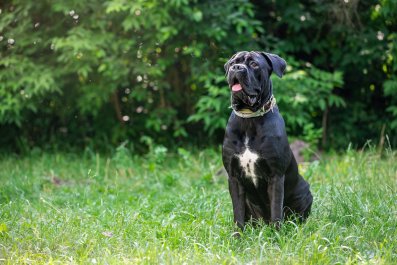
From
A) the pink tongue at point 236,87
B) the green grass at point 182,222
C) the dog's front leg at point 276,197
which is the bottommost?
the green grass at point 182,222

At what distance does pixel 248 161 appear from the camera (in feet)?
13.9

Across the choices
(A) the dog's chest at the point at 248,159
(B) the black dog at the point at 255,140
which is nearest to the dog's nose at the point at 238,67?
(B) the black dog at the point at 255,140

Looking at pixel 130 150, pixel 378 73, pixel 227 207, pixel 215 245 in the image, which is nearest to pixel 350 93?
pixel 378 73

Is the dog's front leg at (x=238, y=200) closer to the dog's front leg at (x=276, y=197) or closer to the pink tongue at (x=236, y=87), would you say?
the dog's front leg at (x=276, y=197)

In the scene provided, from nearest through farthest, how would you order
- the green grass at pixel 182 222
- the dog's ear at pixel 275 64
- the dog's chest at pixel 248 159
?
the green grass at pixel 182 222 < the dog's chest at pixel 248 159 < the dog's ear at pixel 275 64

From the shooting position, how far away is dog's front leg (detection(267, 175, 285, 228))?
4.25 m

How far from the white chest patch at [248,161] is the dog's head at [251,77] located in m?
0.30

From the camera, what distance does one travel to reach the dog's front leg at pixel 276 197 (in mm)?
4246

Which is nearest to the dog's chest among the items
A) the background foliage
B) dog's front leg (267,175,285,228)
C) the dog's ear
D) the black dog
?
the black dog

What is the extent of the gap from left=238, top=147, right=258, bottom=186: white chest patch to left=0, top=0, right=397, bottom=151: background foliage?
3445 mm

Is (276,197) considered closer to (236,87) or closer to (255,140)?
(255,140)

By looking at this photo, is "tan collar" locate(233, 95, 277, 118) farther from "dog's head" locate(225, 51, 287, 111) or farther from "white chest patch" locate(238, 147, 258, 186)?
"white chest patch" locate(238, 147, 258, 186)

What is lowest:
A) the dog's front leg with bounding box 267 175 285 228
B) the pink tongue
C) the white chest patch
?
the dog's front leg with bounding box 267 175 285 228

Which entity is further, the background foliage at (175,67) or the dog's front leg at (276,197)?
the background foliage at (175,67)
